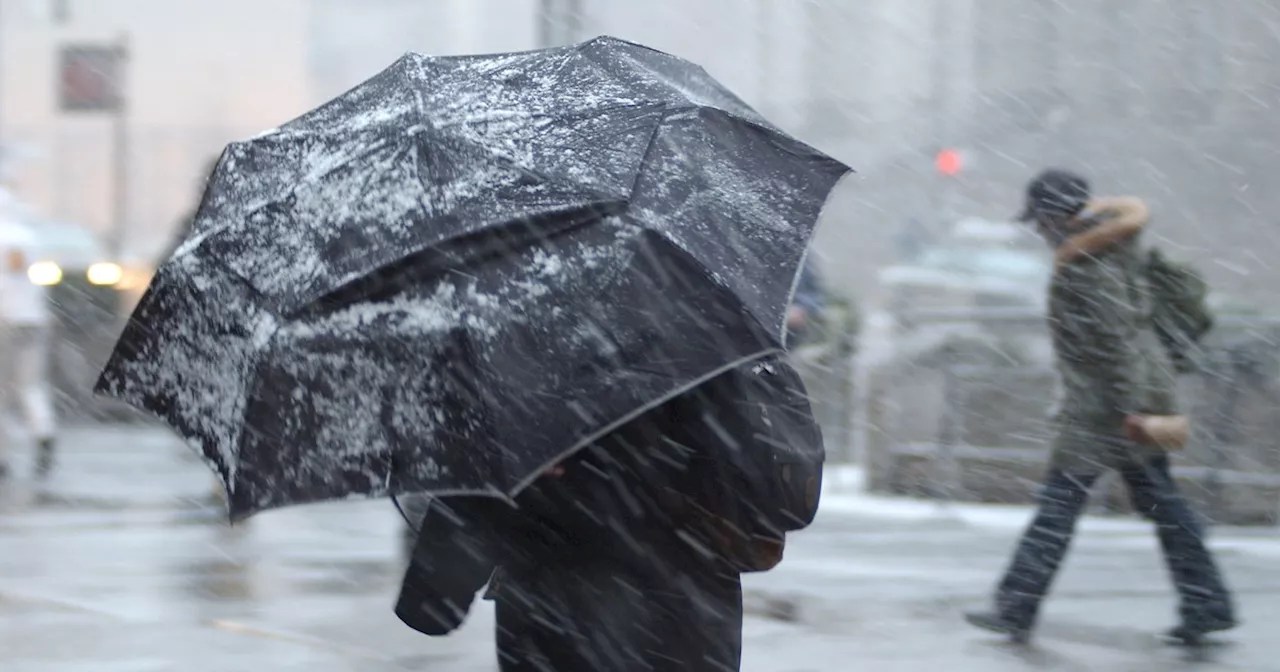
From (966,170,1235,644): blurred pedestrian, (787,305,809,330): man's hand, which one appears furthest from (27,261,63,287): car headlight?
(966,170,1235,644): blurred pedestrian

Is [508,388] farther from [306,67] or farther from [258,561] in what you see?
[306,67]

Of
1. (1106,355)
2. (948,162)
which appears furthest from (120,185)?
(1106,355)

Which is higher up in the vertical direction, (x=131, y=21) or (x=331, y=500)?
(x=331, y=500)

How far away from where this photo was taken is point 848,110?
112 ft

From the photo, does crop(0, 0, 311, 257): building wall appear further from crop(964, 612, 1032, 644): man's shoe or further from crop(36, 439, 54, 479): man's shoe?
crop(964, 612, 1032, 644): man's shoe

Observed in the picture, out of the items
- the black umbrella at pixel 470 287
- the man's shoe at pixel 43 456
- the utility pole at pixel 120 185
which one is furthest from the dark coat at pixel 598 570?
the utility pole at pixel 120 185

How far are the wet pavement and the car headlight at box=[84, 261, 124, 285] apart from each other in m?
5.80

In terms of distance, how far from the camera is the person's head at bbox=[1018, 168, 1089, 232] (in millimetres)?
5914

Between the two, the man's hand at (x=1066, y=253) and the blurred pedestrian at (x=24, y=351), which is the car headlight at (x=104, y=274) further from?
the man's hand at (x=1066, y=253)

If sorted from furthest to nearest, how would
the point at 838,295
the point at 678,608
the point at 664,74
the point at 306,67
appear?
the point at 306,67
the point at 838,295
the point at 664,74
the point at 678,608

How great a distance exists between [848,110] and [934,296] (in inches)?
789

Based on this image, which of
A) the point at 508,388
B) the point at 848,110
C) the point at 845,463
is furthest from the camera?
the point at 848,110

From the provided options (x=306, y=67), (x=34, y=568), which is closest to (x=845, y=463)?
(x=34, y=568)

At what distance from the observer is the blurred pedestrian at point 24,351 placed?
1023cm
